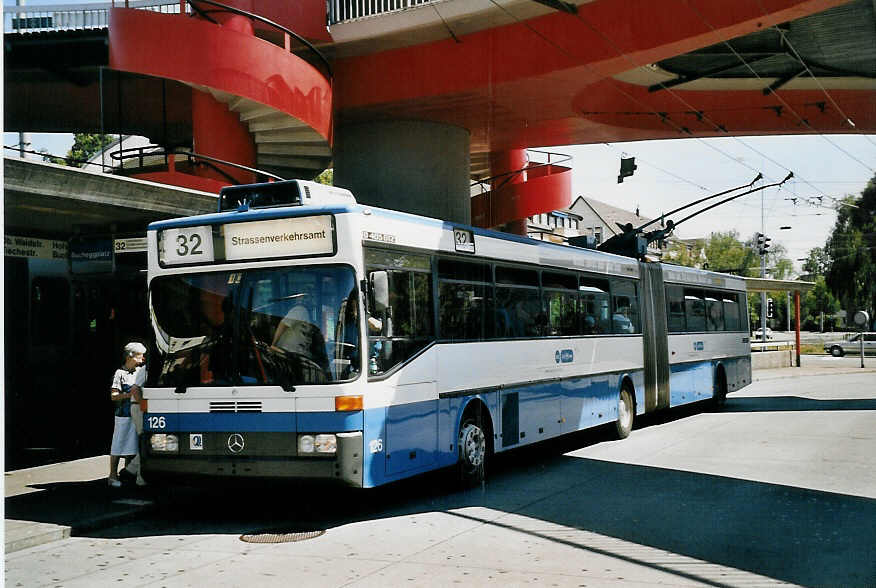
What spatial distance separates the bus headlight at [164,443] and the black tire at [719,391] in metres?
15.3

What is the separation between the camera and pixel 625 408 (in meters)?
16.6

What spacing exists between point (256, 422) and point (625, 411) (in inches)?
355

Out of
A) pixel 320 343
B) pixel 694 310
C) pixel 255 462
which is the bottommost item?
pixel 255 462

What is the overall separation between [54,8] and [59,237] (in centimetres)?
723

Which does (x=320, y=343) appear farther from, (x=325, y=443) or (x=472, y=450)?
(x=472, y=450)

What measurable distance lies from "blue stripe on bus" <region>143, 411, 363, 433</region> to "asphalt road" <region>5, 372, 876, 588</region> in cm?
75

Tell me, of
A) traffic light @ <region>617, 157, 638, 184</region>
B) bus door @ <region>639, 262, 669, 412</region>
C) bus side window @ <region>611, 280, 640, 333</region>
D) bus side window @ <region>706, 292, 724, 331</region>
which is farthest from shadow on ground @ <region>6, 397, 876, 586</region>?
traffic light @ <region>617, 157, 638, 184</region>

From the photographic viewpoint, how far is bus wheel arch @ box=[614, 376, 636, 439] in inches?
Answer: 642

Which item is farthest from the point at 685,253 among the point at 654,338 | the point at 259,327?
the point at 259,327

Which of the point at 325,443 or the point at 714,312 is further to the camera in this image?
the point at 714,312

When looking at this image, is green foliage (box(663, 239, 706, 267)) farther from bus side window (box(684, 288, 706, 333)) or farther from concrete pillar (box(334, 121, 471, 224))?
bus side window (box(684, 288, 706, 333))

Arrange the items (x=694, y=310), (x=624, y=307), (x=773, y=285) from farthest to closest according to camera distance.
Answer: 1. (x=773, y=285)
2. (x=694, y=310)
3. (x=624, y=307)

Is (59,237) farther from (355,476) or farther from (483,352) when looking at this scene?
(355,476)

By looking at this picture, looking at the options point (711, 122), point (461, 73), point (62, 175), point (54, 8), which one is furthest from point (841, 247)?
point (62, 175)
